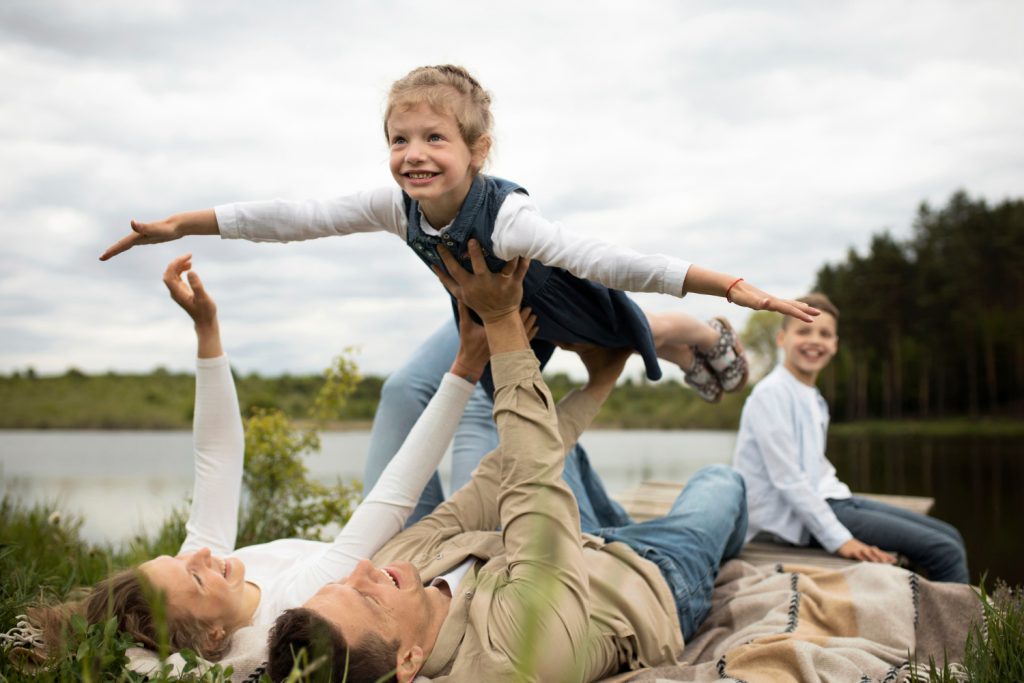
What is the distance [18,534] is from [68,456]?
310 inches

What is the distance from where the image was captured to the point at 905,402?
21.9m

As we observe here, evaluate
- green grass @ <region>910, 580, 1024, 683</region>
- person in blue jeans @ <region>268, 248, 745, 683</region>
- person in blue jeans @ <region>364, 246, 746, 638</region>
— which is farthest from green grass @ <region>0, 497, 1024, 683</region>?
person in blue jeans @ <region>364, 246, 746, 638</region>

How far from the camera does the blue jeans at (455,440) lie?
321 centimetres

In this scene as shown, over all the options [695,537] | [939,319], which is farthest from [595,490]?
[939,319]

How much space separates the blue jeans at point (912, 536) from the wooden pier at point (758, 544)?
21 centimetres

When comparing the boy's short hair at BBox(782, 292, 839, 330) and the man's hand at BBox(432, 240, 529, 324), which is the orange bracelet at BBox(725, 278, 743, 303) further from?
the boy's short hair at BBox(782, 292, 839, 330)

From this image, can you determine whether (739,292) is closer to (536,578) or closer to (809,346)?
(536,578)

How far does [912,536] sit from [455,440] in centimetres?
216

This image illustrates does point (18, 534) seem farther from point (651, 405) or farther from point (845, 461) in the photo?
point (651, 405)

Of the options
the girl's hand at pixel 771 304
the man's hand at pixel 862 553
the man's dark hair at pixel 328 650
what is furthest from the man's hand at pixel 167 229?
the man's hand at pixel 862 553

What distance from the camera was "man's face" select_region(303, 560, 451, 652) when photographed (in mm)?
1931

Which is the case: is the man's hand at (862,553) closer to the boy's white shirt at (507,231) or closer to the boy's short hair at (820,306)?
the boy's short hair at (820,306)

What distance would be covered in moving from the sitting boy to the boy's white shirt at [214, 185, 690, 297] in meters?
2.07

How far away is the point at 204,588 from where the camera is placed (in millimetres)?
2199
